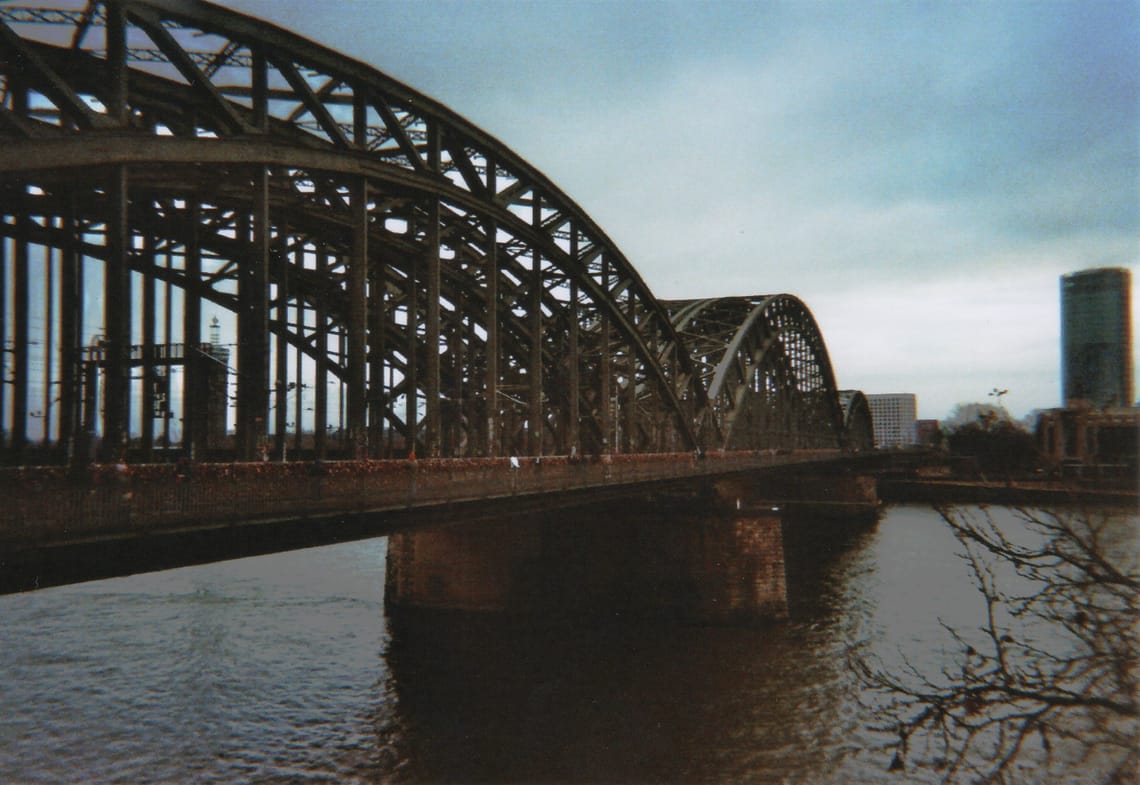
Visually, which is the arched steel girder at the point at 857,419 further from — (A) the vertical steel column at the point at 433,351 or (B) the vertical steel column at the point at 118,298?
(B) the vertical steel column at the point at 118,298

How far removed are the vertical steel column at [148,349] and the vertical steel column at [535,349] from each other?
12077mm

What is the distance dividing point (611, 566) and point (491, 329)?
43.1ft

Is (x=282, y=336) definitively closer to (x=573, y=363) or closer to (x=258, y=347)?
(x=573, y=363)

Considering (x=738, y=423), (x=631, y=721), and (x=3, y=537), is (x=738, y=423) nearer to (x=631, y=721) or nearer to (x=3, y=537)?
(x=631, y=721)

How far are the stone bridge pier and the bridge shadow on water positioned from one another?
42 centimetres

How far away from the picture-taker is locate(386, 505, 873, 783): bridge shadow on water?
23125mm

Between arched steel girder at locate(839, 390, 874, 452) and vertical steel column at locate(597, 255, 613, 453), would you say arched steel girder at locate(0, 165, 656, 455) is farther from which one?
arched steel girder at locate(839, 390, 874, 452)

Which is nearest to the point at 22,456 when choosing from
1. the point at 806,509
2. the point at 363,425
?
the point at 363,425

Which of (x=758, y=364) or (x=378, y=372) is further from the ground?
(x=758, y=364)

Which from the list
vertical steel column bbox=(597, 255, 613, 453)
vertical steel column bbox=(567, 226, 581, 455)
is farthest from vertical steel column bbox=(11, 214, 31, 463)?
vertical steel column bbox=(597, 255, 613, 453)

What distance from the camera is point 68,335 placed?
2567 cm


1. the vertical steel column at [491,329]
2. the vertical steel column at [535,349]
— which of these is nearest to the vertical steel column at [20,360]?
the vertical steel column at [491,329]

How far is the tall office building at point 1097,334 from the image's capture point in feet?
38.7

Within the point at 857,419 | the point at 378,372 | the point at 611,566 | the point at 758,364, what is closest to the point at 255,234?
the point at 378,372
